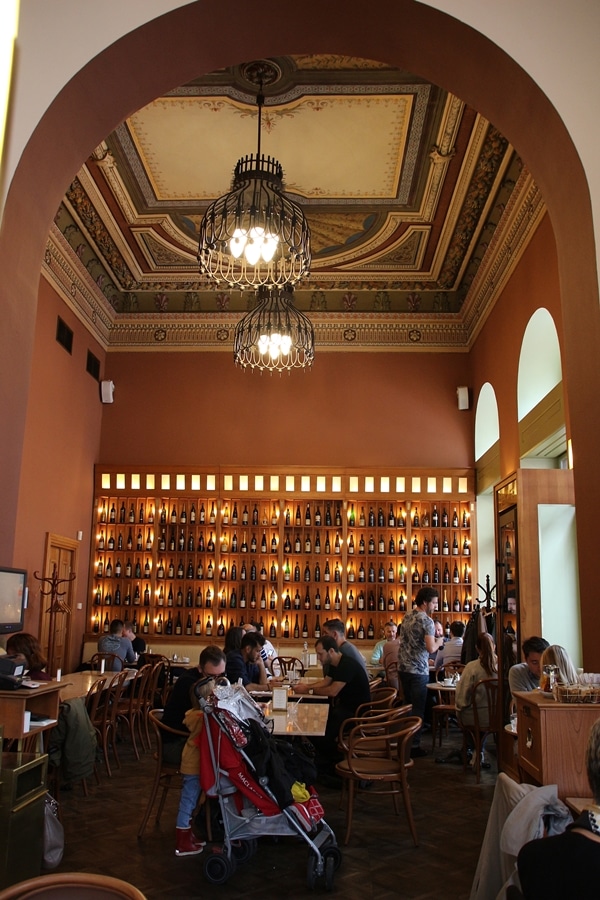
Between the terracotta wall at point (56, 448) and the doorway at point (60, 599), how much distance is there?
14cm

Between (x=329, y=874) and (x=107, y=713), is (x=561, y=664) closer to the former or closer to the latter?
(x=329, y=874)

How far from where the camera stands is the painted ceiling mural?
25.2 feet

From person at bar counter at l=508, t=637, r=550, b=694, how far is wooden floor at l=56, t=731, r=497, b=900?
40.2 inches

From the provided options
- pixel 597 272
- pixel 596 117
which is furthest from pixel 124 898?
pixel 596 117

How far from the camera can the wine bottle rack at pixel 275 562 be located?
11281 millimetres

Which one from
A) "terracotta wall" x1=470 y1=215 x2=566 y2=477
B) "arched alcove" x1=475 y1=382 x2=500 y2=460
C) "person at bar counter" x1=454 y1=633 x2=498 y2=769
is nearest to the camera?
"person at bar counter" x1=454 y1=633 x2=498 y2=769

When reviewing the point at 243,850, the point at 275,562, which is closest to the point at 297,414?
the point at 275,562

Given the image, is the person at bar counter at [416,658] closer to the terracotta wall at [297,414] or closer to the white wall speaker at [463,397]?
the terracotta wall at [297,414]

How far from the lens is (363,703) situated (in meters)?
6.22

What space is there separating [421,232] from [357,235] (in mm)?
845

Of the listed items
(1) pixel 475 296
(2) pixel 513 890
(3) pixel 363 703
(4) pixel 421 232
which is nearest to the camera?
(2) pixel 513 890

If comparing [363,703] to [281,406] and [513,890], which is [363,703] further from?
[281,406]

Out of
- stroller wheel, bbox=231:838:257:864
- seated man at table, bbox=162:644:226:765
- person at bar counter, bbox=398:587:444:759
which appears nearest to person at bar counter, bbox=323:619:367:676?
person at bar counter, bbox=398:587:444:759

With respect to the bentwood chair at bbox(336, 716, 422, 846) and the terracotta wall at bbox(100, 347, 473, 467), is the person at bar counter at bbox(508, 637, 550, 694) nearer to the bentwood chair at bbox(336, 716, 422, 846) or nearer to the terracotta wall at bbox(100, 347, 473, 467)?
the bentwood chair at bbox(336, 716, 422, 846)
